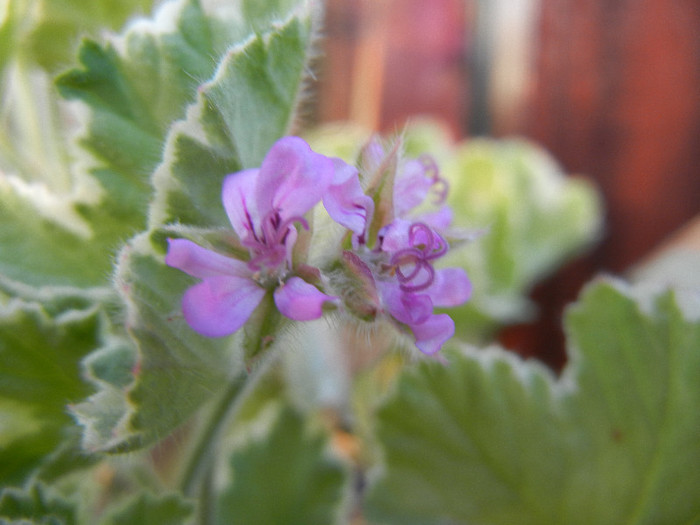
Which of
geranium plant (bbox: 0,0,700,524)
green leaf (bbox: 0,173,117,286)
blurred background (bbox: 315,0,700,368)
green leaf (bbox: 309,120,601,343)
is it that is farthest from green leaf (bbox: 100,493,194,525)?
blurred background (bbox: 315,0,700,368)

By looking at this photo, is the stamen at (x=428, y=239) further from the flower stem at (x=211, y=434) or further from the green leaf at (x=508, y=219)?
the green leaf at (x=508, y=219)

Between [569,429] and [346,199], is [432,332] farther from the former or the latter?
[569,429]

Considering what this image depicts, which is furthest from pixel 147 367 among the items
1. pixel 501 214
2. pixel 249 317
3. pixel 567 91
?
pixel 567 91

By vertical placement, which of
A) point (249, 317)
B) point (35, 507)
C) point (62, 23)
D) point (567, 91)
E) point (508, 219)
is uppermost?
point (567, 91)

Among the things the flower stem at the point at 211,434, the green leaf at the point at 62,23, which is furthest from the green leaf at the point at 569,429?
the green leaf at the point at 62,23

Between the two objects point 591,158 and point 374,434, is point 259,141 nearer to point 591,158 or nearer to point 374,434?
point 374,434

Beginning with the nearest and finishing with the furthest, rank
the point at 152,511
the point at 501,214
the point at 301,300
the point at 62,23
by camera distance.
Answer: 1. the point at 301,300
2. the point at 152,511
3. the point at 62,23
4. the point at 501,214
